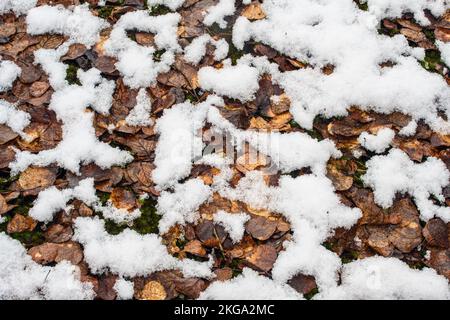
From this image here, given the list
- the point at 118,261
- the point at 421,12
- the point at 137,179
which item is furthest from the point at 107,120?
the point at 421,12

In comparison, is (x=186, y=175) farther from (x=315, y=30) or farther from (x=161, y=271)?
(x=315, y=30)

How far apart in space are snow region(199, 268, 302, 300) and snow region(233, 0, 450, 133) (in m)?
1.09

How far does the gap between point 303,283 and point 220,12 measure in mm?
2130

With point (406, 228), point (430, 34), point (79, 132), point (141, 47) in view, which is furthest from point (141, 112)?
point (430, 34)

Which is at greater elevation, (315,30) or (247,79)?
(315,30)

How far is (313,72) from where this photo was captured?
9.54ft

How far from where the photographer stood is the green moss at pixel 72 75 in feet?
9.51

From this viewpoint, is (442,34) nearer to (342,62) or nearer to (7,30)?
(342,62)

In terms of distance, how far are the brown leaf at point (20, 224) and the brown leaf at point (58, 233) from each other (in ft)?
0.33

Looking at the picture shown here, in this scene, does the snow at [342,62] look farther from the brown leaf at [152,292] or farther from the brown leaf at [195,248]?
the brown leaf at [152,292]

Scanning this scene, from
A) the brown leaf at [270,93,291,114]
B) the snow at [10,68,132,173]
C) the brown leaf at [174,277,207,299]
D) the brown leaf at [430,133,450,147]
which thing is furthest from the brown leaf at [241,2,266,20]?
the brown leaf at [174,277,207,299]

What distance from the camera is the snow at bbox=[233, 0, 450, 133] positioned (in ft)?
9.05

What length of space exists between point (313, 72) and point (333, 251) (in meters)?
1.30

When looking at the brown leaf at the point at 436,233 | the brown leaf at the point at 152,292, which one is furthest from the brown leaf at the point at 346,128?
the brown leaf at the point at 152,292
